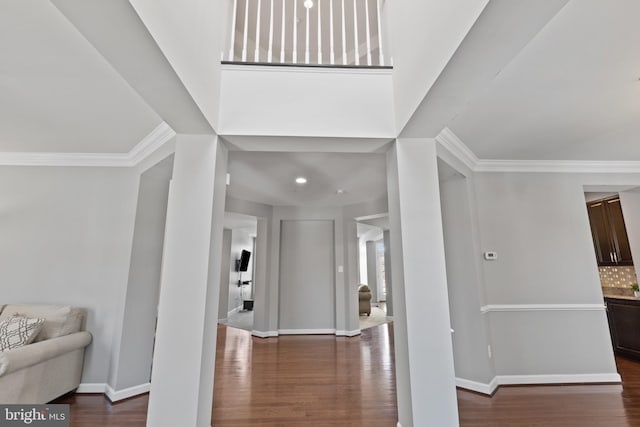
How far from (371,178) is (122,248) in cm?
308

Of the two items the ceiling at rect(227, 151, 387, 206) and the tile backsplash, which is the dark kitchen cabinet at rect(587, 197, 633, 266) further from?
the ceiling at rect(227, 151, 387, 206)

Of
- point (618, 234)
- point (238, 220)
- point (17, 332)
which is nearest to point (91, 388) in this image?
point (17, 332)

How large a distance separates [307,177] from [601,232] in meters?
4.58

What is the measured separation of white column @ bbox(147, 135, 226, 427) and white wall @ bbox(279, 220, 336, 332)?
141 inches

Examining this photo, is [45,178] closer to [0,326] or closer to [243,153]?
[0,326]

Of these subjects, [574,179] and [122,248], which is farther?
[574,179]

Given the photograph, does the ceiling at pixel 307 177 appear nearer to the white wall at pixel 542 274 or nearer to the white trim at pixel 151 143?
the white trim at pixel 151 143

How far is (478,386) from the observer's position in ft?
9.53

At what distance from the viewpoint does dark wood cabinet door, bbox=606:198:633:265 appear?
4078mm

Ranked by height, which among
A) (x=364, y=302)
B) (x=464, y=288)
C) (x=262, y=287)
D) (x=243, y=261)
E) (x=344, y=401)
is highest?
(x=243, y=261)

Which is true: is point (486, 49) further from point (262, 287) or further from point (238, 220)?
point (238, 220)

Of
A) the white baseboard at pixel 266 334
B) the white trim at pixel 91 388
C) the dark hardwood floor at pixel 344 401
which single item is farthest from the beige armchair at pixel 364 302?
the white trim at pixel 91 388

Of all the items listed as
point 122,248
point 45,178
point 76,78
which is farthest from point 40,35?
point 45,178

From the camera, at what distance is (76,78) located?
198 cm
